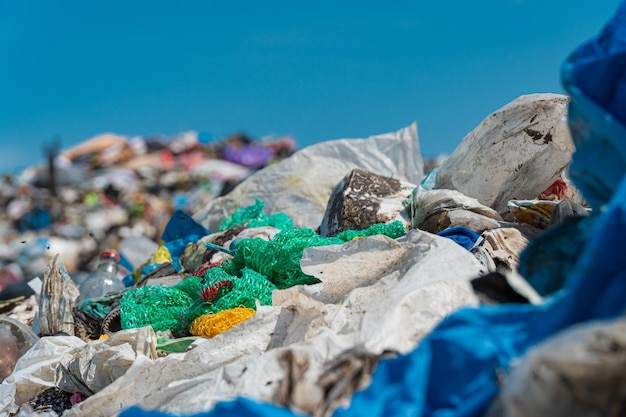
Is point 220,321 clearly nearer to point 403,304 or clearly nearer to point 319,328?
point 319,328

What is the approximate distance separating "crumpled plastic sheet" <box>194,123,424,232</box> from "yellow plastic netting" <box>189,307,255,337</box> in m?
2.31

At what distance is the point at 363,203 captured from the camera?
412 centimetres

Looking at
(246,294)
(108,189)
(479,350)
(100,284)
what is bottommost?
(108,189)

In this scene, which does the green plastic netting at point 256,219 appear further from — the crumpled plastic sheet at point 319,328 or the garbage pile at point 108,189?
the garbage pile at point 108,189

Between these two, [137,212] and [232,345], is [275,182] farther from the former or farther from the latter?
[137,212]

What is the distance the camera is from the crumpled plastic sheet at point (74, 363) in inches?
104

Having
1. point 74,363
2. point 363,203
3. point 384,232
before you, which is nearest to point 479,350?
point 74,363

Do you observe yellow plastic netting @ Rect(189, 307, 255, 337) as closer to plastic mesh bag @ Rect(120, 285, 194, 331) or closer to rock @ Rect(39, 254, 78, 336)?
plastic mesh bag @ Rect(120, 285, 194, 331)

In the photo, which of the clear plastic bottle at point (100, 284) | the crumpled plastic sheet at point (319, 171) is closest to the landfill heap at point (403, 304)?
the clear plastic bottle at point (100, 284)

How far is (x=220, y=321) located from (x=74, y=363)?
52 centimetres

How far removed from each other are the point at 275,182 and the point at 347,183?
1.29 metres

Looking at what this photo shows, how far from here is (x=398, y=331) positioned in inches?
79.8

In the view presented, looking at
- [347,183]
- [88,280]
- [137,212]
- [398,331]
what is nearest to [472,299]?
[398,331]

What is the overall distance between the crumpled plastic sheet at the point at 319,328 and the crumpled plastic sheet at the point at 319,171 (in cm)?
255
